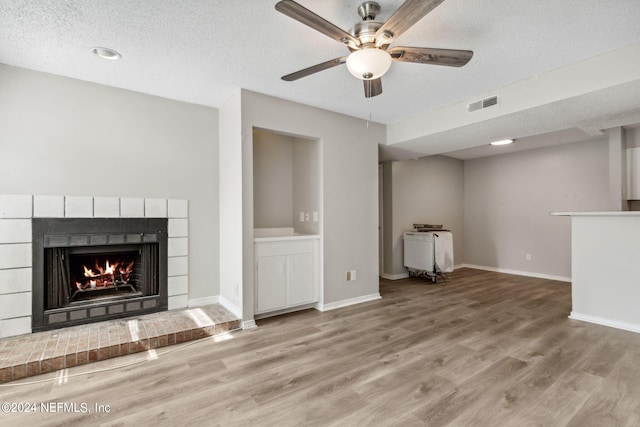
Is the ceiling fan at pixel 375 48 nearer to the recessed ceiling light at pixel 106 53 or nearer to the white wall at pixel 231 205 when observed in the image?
the white wall at pixel 231 205

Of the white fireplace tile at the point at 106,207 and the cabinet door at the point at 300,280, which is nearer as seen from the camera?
the white fireplace tile at the point at 106,207

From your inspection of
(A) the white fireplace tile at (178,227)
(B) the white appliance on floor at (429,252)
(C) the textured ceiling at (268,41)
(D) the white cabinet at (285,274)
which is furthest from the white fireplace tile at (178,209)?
(B) the white appliance on floor at (429,252)

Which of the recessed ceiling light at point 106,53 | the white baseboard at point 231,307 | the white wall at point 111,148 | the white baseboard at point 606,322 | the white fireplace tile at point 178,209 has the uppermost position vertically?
the recessed ceiling light at point 106,53

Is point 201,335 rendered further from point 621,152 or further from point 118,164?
point 621,152

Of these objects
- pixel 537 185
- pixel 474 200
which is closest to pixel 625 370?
pixel 537 185

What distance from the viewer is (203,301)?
3518 mm

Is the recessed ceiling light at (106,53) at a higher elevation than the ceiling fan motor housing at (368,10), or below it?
higher

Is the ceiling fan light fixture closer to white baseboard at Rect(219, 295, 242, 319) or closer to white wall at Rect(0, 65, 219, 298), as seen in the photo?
white wall at Rect(0, 65, 219, 298)

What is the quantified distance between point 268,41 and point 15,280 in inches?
118

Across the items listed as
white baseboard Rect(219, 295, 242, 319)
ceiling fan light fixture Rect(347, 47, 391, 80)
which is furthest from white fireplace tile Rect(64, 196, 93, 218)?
ceiling fan light fixture Rect(347, 47, 391, 80)

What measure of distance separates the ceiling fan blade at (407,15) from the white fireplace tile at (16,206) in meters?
3.26

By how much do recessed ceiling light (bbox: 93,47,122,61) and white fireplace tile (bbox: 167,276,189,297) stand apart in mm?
2198

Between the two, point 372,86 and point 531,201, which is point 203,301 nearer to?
point 372,86

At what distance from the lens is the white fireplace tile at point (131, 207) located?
310 cm
